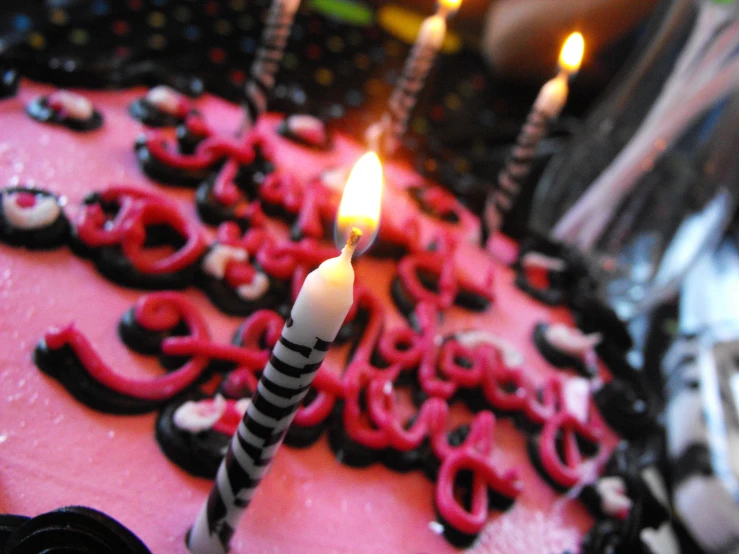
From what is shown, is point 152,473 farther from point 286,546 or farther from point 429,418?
point 429,418

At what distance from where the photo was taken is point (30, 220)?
1.16 m

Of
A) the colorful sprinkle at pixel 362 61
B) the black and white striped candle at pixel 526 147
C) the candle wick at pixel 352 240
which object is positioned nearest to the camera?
the candle wick at pixel 352 240

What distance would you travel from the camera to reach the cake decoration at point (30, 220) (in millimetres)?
1160

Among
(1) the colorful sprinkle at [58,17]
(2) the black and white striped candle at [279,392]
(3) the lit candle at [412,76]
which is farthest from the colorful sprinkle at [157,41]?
(2) the black and white striped candle at [279,392]

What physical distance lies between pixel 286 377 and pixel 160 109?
1.17 metres

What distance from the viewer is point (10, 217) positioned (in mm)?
1160

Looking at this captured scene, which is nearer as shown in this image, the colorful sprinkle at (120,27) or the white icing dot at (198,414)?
the white icing dot at (198,414)

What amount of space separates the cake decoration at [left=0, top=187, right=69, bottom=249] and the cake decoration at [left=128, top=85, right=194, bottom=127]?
1.64ft

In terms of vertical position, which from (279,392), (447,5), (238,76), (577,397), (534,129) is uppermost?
(447,5)

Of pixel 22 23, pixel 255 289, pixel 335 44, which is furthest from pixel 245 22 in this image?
pixel 255 289

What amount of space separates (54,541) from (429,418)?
0.68 metres

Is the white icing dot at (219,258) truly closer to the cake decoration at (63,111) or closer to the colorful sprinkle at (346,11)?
the cake decoration at (63,111)

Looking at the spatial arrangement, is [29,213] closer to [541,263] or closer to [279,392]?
[279,392]

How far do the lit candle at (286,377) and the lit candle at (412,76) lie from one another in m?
1.11
